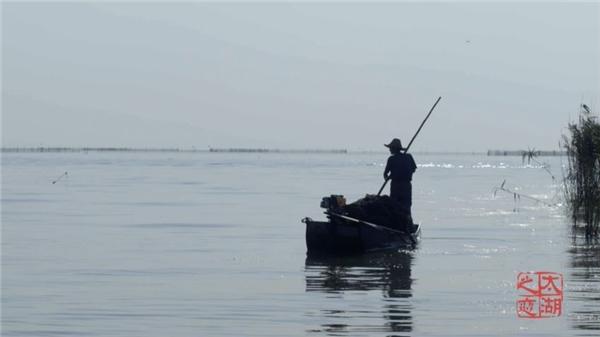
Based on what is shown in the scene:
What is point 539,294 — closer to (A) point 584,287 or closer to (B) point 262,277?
(A) point 584,287

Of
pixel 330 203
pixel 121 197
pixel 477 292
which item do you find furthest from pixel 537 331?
pixel 121 197

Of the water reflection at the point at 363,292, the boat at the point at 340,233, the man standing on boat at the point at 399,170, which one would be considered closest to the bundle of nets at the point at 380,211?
the boat at the point at 340,233

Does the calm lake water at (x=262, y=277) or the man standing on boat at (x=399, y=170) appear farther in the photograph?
the man standing on boat at (x=399, y=170)

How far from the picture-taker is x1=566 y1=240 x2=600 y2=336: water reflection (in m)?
15.0

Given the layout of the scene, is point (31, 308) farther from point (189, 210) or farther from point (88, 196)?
point (88, 196)

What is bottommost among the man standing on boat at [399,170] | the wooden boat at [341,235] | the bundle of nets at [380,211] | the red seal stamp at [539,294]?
the red seal stamp at [539,294]

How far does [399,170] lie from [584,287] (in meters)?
6.31

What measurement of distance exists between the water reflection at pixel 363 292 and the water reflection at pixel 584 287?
1.98 metres

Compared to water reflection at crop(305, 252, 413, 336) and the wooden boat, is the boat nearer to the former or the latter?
the wooden boat

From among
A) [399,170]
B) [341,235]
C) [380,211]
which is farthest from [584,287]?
[399,170]

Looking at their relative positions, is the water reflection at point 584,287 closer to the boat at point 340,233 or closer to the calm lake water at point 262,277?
A: the calm lake water at point 262,277

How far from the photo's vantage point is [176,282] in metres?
19.3

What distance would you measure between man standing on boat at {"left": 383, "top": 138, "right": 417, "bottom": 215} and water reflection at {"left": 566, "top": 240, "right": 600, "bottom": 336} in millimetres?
3265

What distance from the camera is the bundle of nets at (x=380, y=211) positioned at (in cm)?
2350
